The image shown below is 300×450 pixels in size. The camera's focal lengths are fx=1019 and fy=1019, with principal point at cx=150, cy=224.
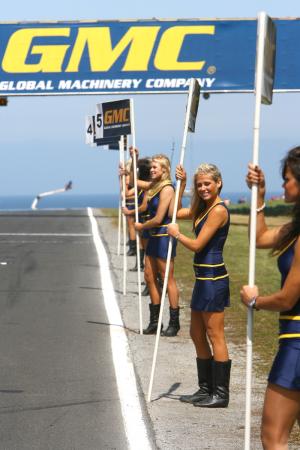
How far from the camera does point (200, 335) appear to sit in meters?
8.09

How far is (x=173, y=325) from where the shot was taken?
37.0 ft

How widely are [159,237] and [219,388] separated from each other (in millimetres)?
3614

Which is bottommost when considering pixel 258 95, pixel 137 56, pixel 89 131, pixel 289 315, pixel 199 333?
pixel 199 333

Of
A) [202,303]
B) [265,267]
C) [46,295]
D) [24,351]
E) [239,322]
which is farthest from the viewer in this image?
[265,267]

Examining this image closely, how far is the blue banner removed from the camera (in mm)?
31688

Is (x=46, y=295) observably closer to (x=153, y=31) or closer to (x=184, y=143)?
(x=184, y=143)

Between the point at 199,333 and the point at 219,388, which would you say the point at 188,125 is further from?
the point at 219,388

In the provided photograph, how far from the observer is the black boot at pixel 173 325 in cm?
1122

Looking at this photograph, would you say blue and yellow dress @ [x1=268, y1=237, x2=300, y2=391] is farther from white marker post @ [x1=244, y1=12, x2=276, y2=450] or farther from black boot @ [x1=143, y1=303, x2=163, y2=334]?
black boot @ [x1=143, y1=303, x2=163, y2=334]

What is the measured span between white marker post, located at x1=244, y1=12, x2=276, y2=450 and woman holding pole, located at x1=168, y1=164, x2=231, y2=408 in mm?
1765

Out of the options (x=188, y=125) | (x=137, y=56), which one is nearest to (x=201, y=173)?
(x=188, y=125)

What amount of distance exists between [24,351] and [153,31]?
22955 millimetres

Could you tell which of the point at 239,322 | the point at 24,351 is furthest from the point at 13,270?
the point at 24,351

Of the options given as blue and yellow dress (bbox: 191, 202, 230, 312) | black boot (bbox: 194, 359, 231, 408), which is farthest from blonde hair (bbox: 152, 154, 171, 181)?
black boot (bbox: 194, 359, 231, 408)
